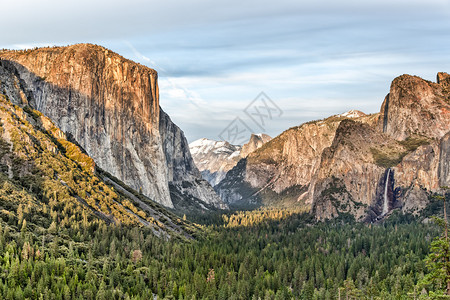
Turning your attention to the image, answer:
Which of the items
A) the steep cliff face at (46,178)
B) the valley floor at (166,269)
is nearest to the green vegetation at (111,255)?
the valley floor at (166,269)

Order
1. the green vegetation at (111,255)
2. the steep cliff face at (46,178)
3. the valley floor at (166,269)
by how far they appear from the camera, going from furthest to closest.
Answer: the steep cliff face at (46,178)
the green vegetation at (111,255)
the valley floor at (166,269)

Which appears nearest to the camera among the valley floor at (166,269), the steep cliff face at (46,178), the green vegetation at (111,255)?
the valley floor at (166,269)

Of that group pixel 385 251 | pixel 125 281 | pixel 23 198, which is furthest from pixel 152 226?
pixel 385 251

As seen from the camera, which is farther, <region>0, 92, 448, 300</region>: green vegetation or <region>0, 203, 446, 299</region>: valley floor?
<region>0, 92, 448, 300</region>: green vegetation

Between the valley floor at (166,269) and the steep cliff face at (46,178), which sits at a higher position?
the steep cliff face at (46,178)

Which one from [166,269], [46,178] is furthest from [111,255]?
[46,178]

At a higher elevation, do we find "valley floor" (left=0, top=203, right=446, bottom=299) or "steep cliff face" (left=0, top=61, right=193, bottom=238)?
"steep cliff face" (left=0, top=61, right=193, bottom=238)

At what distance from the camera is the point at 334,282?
140 meters

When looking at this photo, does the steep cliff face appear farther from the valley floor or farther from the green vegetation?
the valley floor

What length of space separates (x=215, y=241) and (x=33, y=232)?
86.1 m

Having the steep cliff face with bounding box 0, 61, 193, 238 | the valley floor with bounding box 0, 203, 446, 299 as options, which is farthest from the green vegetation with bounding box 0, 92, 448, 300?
the steep cliff face with bounding box 0, 61, 193, 238

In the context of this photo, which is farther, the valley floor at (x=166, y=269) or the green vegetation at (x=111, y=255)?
the green vegetation at (x=111, y=255)

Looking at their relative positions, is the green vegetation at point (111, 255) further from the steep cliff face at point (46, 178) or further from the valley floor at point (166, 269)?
the steep cliff face at point (46, 178)

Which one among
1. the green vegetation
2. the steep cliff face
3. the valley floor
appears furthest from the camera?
the steep cliff face
